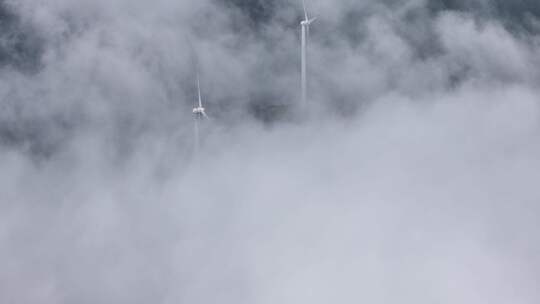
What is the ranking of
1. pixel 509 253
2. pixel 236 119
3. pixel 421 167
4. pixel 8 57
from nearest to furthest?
1. pixel 509 253
2. pixel 8 57
3. pixel 236 119
4. pixel 421 167

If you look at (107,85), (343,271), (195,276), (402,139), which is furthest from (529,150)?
(107,85)

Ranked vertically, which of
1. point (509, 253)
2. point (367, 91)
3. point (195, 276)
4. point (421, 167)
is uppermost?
point (367, 91)

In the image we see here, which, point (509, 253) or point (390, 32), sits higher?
point (390, 32)

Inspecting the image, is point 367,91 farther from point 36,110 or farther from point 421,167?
A: point 36,110

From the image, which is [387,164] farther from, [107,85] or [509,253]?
[107,85]

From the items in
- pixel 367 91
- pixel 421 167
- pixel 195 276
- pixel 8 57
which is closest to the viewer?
pixel 195 276

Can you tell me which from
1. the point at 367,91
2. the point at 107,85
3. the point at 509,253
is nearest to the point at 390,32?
the point at 367,91

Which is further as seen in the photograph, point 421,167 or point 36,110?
point 421,167
